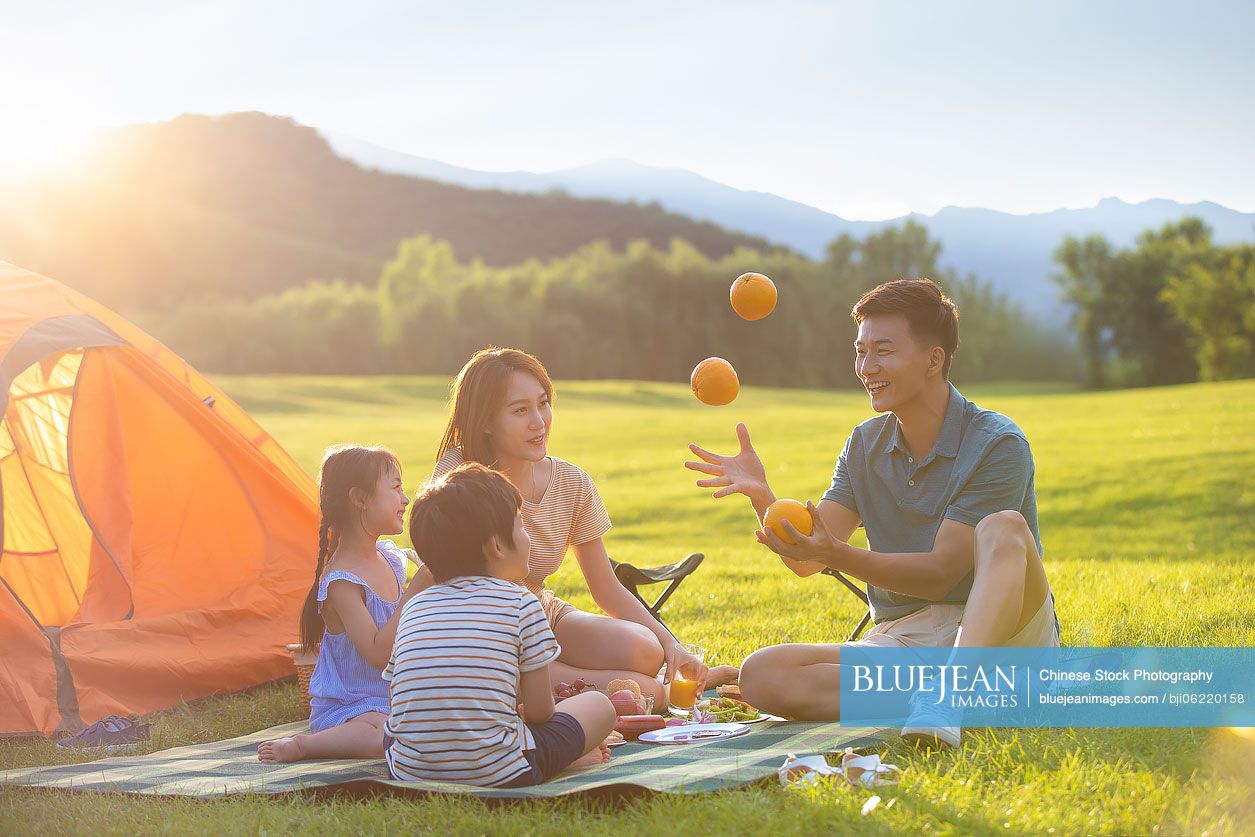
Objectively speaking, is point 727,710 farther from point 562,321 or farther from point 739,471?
point 562,321

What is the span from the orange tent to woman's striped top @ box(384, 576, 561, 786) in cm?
216

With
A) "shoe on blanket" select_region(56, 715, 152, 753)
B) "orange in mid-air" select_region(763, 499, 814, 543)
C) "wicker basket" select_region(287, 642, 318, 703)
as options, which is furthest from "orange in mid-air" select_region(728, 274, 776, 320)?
"shoe on blanket" select_region(56, 715, 152, 753)

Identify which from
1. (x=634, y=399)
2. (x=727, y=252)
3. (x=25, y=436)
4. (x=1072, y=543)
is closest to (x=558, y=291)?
(x=634, y=399)

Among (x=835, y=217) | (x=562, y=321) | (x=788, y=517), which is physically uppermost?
(x=835, y=217)

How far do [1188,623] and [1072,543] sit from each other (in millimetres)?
5815

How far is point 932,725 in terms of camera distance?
3311mm

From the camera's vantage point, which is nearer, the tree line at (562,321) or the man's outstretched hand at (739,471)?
the man's outstretched hand at (739,471)

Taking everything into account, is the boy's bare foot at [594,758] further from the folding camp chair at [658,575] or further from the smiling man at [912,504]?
the folding camp chair at [658,575]

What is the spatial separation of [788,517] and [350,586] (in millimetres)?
1534

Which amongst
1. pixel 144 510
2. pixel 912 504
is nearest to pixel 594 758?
pixel 912 504

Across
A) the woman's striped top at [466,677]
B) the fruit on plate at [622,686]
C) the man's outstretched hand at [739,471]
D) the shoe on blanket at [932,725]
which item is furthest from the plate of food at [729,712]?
the woman's striped top at [466,677]

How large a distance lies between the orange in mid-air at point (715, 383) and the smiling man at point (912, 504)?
0.98 ft

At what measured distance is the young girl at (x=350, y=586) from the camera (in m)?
3.89

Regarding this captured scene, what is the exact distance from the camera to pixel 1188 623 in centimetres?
513
